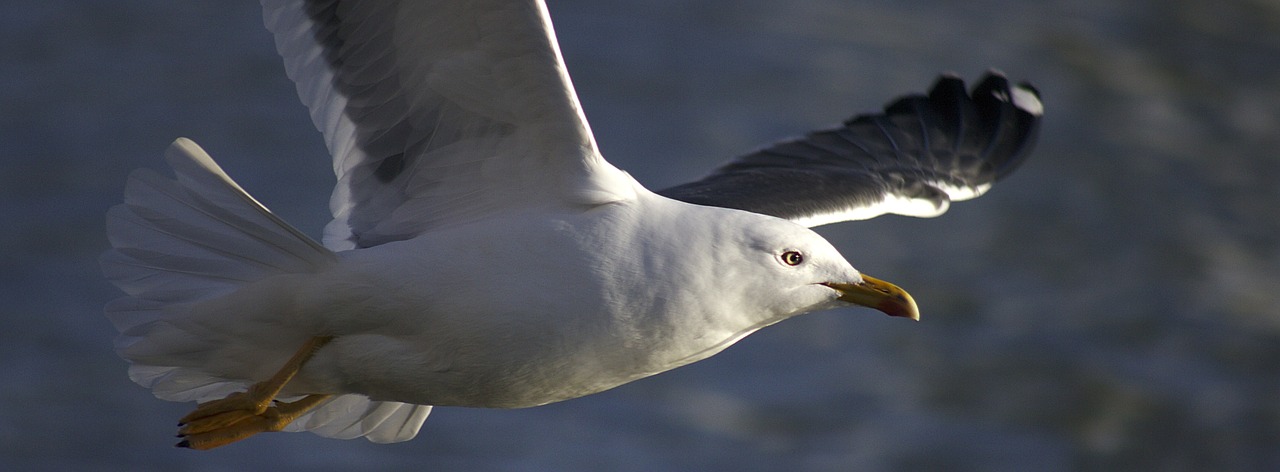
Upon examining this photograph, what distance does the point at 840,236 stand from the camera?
14.8 meters

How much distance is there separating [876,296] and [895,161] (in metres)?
2.29

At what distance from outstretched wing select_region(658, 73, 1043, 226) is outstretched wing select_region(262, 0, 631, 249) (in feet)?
4.45

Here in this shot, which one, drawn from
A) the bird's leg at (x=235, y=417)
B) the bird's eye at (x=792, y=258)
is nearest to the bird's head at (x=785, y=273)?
the bird's eye at (x=792, y=258)

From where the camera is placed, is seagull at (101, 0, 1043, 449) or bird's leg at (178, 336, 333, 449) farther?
bird's leg at (178, 336, 333, 449)

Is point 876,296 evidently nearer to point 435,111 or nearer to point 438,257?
point 438,257

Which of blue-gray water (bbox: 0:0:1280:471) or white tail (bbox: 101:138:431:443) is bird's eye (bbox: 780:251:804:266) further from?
blue-gray water (bbox: 0:0:1280:471)

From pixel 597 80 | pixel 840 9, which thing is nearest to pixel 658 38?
A: pixel 597 80

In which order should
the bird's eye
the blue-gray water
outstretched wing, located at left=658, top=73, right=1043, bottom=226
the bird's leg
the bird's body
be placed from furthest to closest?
the blue-gray water → outstretched wing, located at left=658, top=73, right=1043, bottom=226 → the bird's leg → the bird's eye → the bird's body

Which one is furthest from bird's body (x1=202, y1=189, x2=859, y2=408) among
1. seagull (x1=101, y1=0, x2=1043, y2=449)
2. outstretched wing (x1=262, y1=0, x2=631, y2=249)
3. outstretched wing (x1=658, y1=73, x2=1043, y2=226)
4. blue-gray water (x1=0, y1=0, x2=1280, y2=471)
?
blue-gray water (x1=0, y1=0, x2=1280, y2=471)

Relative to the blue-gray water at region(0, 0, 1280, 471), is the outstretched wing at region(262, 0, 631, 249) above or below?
above

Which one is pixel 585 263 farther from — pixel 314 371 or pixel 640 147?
pixel 640 147

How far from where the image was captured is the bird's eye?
4445 millimetres

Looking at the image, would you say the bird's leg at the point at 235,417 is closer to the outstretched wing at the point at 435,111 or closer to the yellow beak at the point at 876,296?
the outstretched wing at the point at 435,111

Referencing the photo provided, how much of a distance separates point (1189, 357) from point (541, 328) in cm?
1278
